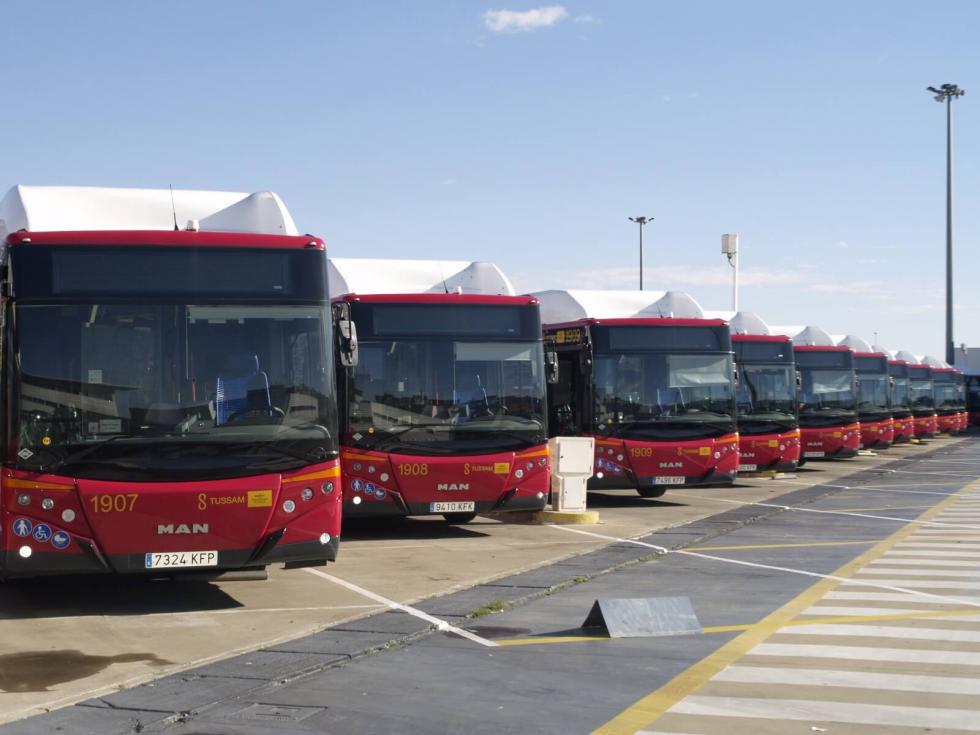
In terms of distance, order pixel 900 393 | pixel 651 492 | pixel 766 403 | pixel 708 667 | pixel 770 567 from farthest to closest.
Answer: pixel 900 393, pixel 766 403, pixel 651 492, pixel 770 567, pixel 708 667

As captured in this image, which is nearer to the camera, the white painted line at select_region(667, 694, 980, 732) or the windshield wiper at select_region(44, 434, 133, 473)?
the white painted line at select_region(667, 694, 980, 732)

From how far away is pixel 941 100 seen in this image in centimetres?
7362

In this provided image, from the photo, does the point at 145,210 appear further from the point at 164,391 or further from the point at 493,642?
the point at 493,642

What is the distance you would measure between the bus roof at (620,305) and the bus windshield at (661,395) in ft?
2.86

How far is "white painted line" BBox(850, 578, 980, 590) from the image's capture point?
42.1 feet

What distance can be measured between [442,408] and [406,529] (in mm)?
2570

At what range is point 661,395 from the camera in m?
22.2

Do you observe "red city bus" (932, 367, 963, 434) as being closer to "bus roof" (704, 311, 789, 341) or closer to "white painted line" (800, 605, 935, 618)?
"bus roof" (704, 311, 789, 341)

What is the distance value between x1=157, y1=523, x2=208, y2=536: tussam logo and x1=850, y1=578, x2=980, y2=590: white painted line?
594 cm

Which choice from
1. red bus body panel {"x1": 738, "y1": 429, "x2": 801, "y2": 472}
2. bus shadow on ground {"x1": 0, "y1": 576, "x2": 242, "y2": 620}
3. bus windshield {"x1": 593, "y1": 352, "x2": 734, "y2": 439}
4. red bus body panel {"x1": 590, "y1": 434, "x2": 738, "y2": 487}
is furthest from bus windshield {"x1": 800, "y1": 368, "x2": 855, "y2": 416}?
bus shadow on ground {"x1": 0, "y1": 576, "x2": 242, "y2": 620}

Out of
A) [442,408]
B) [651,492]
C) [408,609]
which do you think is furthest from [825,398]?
[408,609]

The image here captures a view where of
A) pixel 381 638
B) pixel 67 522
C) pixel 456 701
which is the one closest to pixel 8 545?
pixel 67 522

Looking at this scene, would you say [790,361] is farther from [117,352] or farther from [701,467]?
[117,352]

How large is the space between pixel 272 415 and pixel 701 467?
1196 cm
